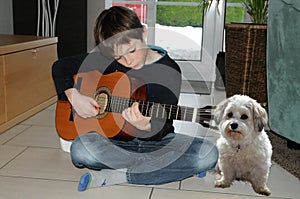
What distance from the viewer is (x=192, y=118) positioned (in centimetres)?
147

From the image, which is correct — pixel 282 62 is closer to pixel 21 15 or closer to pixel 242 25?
pixel 242 25

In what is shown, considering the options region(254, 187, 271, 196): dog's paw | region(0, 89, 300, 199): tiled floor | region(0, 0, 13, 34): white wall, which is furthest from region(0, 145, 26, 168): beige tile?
region(0, 0, 13, 34): white wall

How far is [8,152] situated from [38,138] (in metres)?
0.24

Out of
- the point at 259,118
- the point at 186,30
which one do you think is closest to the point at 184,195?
the point at 259,118

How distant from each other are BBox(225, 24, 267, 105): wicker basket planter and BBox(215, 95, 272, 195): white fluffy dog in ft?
2.92

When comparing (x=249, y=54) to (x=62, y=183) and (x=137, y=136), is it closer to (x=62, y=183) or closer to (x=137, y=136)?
(x=137, y=136)

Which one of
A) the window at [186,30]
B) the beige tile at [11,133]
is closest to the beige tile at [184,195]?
the beige tile at [11,133]

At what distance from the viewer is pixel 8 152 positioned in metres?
1.75

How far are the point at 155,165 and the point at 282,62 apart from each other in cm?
58

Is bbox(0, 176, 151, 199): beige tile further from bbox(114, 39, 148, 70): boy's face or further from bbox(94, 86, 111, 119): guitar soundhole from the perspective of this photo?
bbox(114, 39, 148, 70): boy's face

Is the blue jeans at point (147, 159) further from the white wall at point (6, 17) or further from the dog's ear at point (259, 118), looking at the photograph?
the white wall at point (6, 17)

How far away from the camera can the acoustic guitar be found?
145 cm

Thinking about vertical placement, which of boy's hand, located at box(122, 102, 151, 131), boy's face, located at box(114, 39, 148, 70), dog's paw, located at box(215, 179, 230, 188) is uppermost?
boy's face, located at box(114, 39, 148, 70)

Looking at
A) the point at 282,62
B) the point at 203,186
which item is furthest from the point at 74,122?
the point at 282,62
